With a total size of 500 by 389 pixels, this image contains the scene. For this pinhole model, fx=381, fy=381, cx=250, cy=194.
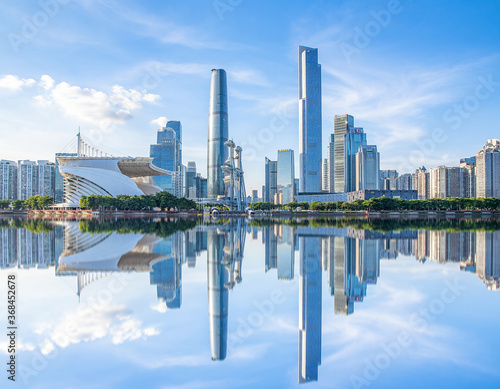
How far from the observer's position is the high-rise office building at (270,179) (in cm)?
18775

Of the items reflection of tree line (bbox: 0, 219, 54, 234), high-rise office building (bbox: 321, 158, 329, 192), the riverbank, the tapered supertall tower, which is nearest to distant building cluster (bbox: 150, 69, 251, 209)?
the tapered supertall tower

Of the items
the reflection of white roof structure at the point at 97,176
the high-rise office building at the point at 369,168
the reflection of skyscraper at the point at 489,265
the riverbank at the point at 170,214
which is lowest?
the riverbank at the point at 170,214

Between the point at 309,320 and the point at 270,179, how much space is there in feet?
609

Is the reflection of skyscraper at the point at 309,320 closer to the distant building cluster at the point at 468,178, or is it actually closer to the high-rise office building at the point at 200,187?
the distant building cluster at the point at 468,178

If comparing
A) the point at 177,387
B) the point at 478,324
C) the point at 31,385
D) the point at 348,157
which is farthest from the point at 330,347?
the point at 348,157

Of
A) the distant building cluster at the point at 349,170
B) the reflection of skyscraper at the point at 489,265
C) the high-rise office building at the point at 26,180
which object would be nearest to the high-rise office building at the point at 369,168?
the distant building cluster at the point at 349,170

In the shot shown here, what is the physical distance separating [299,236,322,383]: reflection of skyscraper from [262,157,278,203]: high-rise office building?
176593mm

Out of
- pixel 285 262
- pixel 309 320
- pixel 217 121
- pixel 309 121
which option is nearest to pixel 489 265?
pixel 285 262

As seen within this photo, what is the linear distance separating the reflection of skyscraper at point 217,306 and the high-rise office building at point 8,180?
11063 cm

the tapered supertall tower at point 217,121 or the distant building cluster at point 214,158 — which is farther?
the tapered supertall tower at point 217,121

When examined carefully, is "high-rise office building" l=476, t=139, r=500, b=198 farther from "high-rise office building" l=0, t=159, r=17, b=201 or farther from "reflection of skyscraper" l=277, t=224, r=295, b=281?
"high-rise office building" l=0, t=159, r=17, b=201

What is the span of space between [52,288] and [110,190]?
63890mm

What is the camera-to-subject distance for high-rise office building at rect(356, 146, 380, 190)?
443 feet

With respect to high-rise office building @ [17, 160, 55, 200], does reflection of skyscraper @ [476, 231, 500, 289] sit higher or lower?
lower
